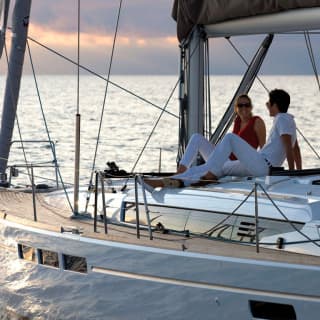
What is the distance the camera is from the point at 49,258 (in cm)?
871

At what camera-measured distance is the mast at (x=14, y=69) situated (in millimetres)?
10859

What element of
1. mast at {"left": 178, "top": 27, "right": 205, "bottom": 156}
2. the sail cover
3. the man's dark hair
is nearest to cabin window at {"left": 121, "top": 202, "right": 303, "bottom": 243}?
the man's dark hair

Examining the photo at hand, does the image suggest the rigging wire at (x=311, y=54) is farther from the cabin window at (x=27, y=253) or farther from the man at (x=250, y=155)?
the cabin window at (x=27, y=253)

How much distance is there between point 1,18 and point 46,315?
159 inches

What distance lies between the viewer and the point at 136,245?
7852mm

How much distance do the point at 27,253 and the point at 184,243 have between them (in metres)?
1.88

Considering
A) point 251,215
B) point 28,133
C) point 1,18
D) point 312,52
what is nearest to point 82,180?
point 1,18

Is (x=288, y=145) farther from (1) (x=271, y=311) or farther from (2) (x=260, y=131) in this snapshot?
(1) (x=271, y=311)

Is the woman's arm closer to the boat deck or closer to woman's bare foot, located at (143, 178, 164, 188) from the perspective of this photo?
woman's bare foot, located at (143, 178, 164, 188)

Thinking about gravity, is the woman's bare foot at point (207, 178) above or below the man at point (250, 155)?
below

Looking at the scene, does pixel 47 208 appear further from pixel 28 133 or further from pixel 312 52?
pixel 28 133

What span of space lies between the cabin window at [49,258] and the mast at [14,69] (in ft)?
7.26

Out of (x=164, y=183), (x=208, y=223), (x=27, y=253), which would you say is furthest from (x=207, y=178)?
(x=27, y=253)

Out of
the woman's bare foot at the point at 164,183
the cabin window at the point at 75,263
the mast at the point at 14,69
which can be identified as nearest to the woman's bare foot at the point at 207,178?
the woman's bare foot at the point at 164,183
